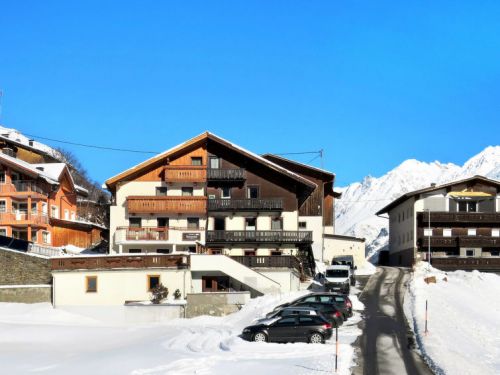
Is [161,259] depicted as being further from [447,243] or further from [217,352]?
[447,243]

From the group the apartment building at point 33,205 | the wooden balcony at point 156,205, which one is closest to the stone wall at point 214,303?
the wooden balcony at point 156,205

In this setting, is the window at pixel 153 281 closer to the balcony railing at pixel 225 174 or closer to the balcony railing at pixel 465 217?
the balcony railing at pixel 225 174

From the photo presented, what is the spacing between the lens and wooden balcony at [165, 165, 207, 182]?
5862 cm

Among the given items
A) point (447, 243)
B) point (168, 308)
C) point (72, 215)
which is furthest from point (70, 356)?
point (447, 243)

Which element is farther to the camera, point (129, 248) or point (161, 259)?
point (129, 248)

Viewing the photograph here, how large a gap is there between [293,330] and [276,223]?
82.6ft

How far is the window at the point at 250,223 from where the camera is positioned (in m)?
58.3

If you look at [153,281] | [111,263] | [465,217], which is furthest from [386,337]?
[465,217]

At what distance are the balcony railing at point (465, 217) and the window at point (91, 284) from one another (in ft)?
128

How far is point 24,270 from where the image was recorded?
51.1 metres

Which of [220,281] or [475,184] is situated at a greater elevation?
[475,184]

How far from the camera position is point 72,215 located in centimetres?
7694

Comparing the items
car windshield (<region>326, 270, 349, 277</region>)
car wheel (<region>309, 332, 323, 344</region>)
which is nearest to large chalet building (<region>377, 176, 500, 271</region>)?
car windshield (<region>326, 270, 349, 277</region>)

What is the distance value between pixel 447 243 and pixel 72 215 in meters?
40.8
